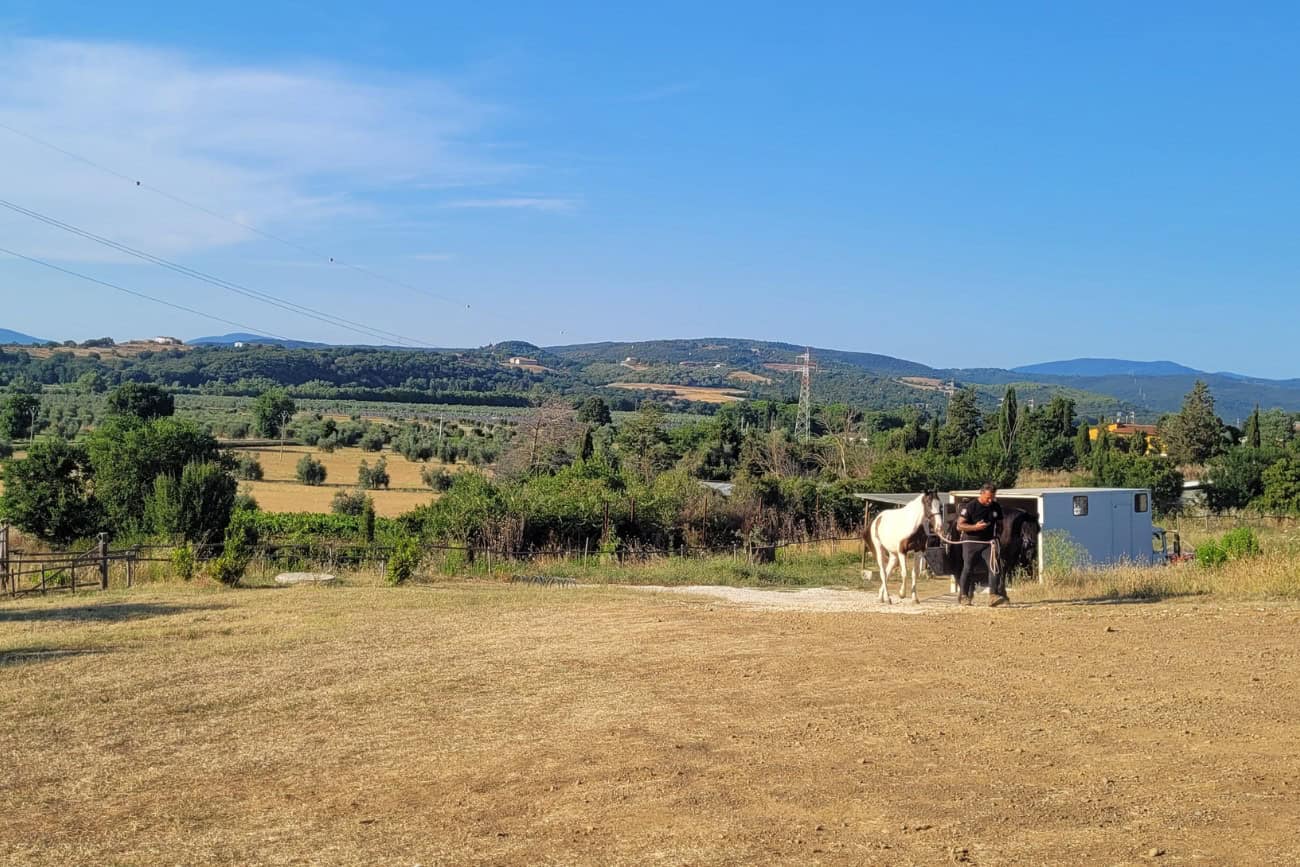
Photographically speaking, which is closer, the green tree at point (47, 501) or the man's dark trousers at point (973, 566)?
the man's dark trousers at point (973, 566)

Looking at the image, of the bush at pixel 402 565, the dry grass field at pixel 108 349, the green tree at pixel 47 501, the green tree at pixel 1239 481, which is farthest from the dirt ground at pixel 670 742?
the dry grass field at pixel 108 349

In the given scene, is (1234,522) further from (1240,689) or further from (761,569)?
(1240,689)

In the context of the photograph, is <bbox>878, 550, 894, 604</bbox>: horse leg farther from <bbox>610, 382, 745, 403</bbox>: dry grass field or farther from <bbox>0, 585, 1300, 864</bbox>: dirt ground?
<bbox>610, 382, 745, 403</bbox>: dry grass field

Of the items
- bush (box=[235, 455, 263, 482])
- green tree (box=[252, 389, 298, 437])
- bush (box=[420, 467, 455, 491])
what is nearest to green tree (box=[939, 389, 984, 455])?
bush (box=[420, 467, 455, 491])

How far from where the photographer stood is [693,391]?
178 metres

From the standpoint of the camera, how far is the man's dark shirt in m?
16.7

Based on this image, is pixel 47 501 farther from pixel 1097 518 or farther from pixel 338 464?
pixel 338 464

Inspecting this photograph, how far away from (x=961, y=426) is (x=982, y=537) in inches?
2895

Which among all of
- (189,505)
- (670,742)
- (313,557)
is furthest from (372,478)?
(670,742)

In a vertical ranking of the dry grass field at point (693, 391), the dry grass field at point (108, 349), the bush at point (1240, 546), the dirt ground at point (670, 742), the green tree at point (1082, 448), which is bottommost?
the dirt ground at point (670, 742)

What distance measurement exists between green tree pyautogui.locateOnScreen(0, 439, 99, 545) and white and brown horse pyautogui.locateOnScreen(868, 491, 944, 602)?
3111 cm

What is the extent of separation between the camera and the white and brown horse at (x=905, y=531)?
17672mm

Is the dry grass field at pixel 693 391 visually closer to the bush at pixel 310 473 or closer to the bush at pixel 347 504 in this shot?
the bush at pixel 310 473

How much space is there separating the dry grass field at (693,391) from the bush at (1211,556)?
138 m
